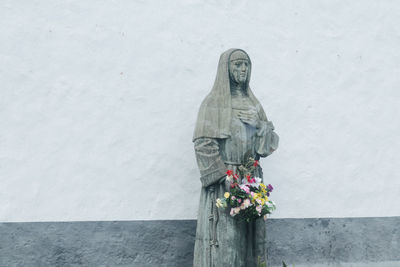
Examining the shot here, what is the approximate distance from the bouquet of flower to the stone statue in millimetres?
99

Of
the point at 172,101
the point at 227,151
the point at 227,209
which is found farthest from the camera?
the point at 172,101

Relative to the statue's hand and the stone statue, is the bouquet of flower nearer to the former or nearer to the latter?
the stone statue

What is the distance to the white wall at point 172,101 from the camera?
423 cm

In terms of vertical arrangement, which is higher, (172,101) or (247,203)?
(172,101)

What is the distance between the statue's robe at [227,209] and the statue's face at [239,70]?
0.67 feet

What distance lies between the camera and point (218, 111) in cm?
410

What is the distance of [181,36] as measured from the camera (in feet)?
16.0

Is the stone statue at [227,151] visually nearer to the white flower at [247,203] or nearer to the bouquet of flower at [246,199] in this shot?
the bouquet of flower at [246,199]

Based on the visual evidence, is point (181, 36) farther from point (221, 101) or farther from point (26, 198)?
point (26, 198)

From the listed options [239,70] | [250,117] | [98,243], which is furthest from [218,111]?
[98,243]

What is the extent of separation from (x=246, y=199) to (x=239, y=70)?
119 cm

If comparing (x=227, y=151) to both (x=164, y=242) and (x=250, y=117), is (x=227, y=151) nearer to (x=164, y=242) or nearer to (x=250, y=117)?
(x=250, y=117)

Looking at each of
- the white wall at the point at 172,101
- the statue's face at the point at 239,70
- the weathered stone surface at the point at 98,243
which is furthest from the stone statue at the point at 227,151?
the white wall at the point at 172,101

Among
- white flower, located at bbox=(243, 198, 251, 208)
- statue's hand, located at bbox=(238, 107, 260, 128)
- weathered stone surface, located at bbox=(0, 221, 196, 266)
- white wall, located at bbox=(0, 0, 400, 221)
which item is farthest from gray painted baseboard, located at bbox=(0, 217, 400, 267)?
statue's hand, located at bbox=(238, 107, 260, 128)
